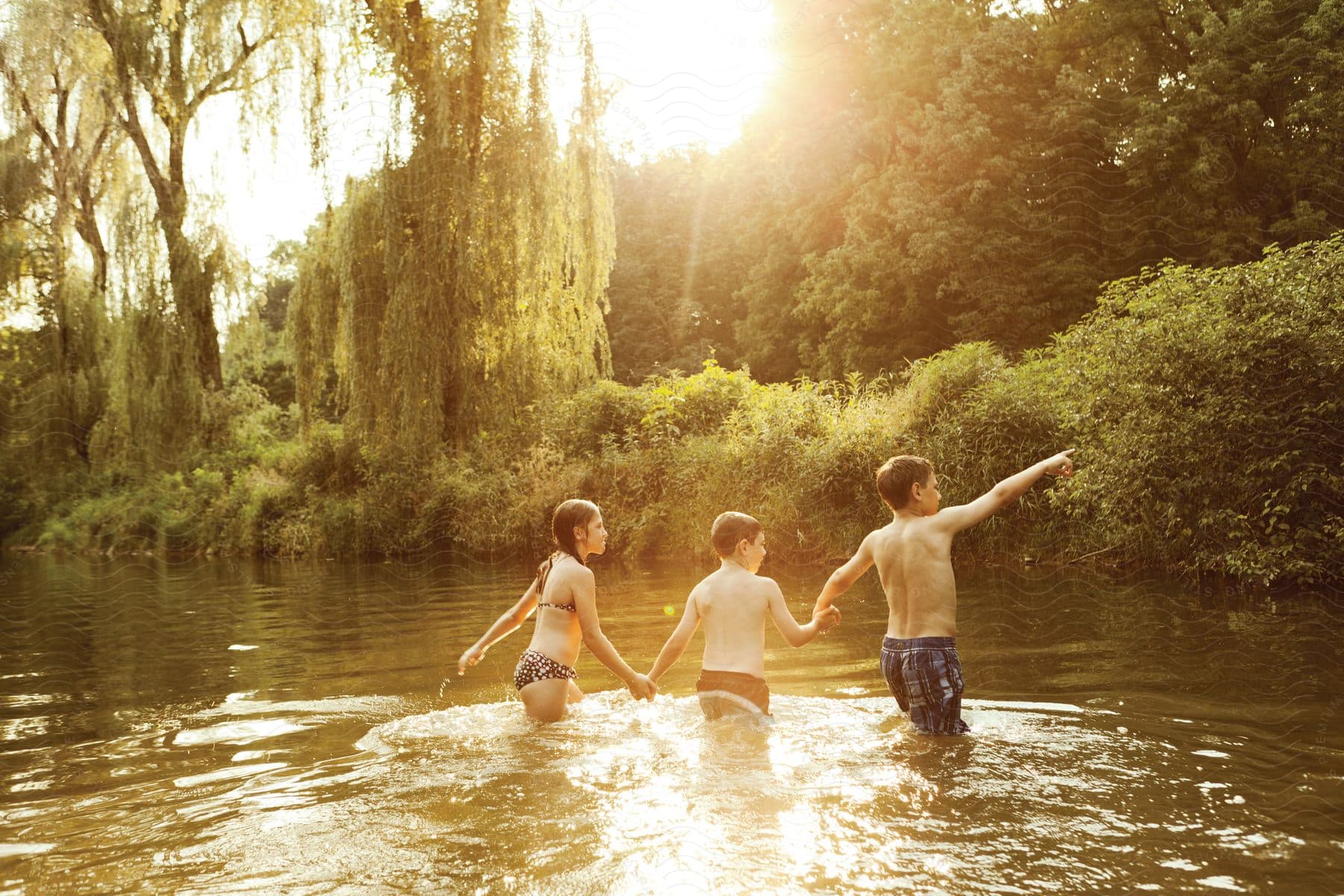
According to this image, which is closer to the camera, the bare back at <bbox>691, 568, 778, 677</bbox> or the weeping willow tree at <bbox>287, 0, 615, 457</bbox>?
the bare back at <bbox>691, 568, 778, 677</bbox>

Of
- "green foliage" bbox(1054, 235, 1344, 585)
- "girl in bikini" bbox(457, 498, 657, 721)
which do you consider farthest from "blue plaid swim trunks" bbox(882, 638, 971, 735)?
"green foliage" bbox(1054, 235, 1344, 585)

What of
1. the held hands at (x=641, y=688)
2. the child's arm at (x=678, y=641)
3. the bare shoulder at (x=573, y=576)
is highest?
the bare shoulder at (x=573, y=576)

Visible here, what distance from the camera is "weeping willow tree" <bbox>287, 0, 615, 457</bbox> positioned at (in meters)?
20.5

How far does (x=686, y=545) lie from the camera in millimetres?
17344

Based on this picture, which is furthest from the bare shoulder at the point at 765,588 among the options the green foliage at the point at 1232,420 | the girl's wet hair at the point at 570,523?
the green foliage at the point at 1232,420

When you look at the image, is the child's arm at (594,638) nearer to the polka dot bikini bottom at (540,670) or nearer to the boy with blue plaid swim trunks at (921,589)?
the polka dot bikini bottom at (540,670)

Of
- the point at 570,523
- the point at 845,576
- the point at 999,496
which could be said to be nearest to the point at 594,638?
the point at 570,523

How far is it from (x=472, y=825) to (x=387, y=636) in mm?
6537

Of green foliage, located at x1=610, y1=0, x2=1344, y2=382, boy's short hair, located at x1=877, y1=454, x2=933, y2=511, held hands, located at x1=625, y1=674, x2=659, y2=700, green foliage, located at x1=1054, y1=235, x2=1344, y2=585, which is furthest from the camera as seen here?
green foliage, located at x1=610, y1=0, x2=1344, y2=382

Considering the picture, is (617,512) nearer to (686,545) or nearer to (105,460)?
(686,545)

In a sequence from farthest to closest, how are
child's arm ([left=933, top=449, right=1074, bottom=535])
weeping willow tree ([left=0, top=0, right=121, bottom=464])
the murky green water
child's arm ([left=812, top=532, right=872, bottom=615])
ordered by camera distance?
weeping willow tree ([left=0, top=0, right=121, bottom=464]) → child's arm ([left=812, top=532, right=872, bottom=615]) → child's arm ([left=933, top=449, right=1074, bottom=535]) → the murky green water

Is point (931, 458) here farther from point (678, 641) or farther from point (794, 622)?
point (794, 622)

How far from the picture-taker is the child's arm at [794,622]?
5.46 meters

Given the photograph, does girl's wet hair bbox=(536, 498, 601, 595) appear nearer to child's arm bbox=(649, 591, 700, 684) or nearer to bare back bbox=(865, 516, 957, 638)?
child's arm bbox=(649, 591, 700, 684)
